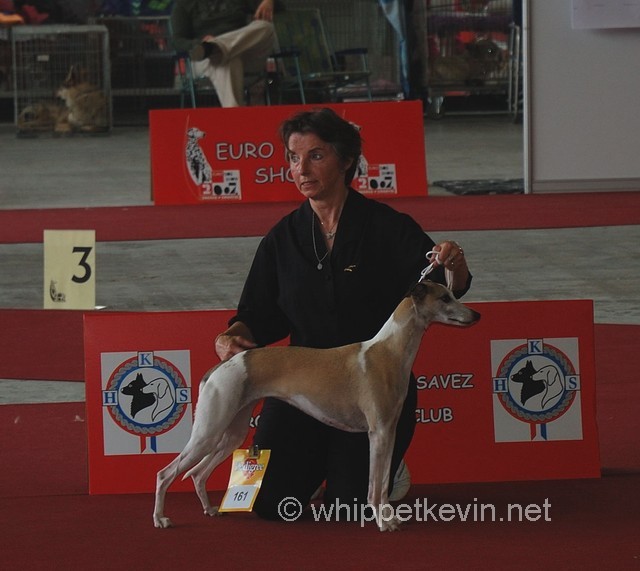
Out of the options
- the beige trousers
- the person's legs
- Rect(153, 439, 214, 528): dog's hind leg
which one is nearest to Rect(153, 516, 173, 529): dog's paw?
Rect(153, 439, 214, 528): dog's hind leg

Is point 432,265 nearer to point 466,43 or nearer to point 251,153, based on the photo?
point 251,153

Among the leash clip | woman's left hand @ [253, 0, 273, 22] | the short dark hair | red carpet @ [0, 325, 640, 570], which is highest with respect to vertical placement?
woman's left hand @ [253, 0, 273, 22]

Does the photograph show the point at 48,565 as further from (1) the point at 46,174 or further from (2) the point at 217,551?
(1) the point at 46,174

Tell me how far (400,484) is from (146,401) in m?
0.75

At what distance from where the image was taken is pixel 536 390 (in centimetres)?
371

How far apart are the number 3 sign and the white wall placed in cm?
458

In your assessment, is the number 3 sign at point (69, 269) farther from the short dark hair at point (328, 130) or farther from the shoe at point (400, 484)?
the shoe at point (400, 484)

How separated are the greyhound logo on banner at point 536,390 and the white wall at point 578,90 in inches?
233

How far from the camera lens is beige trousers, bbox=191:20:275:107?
11.4 metres

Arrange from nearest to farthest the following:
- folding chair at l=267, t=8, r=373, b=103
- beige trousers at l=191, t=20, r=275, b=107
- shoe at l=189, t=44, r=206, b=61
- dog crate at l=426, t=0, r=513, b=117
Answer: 1. shoe at l=189, t=44, r=206, b=61
2. beige trousers at l=191, t=20, r=275, b=107
3. folding chair at l=267, t=8, r=373, b=103
4. dog crate at l=426, t=0, r=513, b=117

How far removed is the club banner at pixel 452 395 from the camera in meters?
3.68

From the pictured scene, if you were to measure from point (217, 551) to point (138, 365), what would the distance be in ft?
2.45

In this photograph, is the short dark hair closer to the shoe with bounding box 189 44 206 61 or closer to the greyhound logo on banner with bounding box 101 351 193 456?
the greyhound logo on banner with bounding box 101 351 193 456

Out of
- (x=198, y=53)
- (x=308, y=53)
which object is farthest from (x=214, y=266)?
(x=308, y=53)
